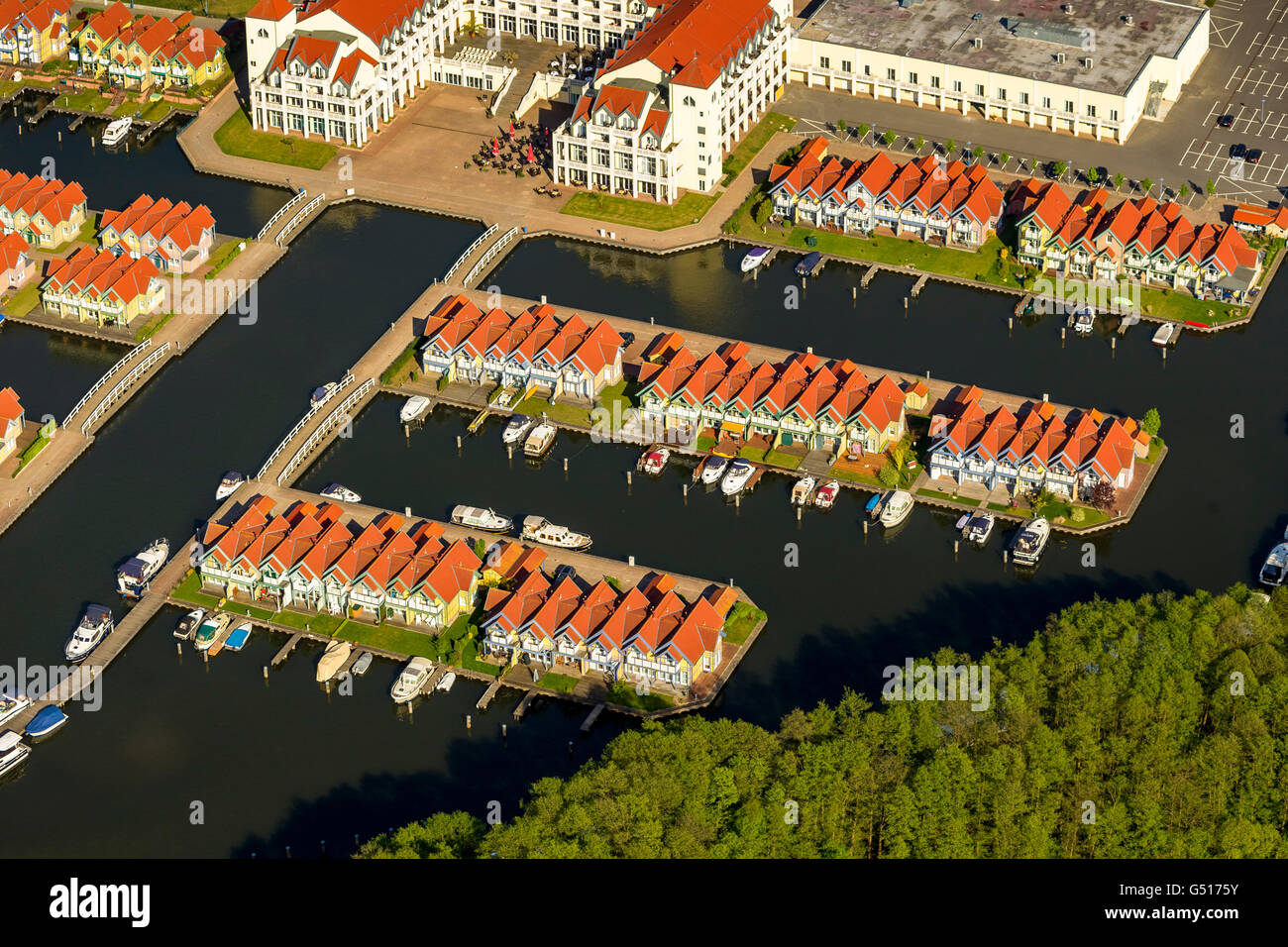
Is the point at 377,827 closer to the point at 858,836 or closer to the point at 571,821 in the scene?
the point at 571,821

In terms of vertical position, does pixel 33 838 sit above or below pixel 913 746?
below
